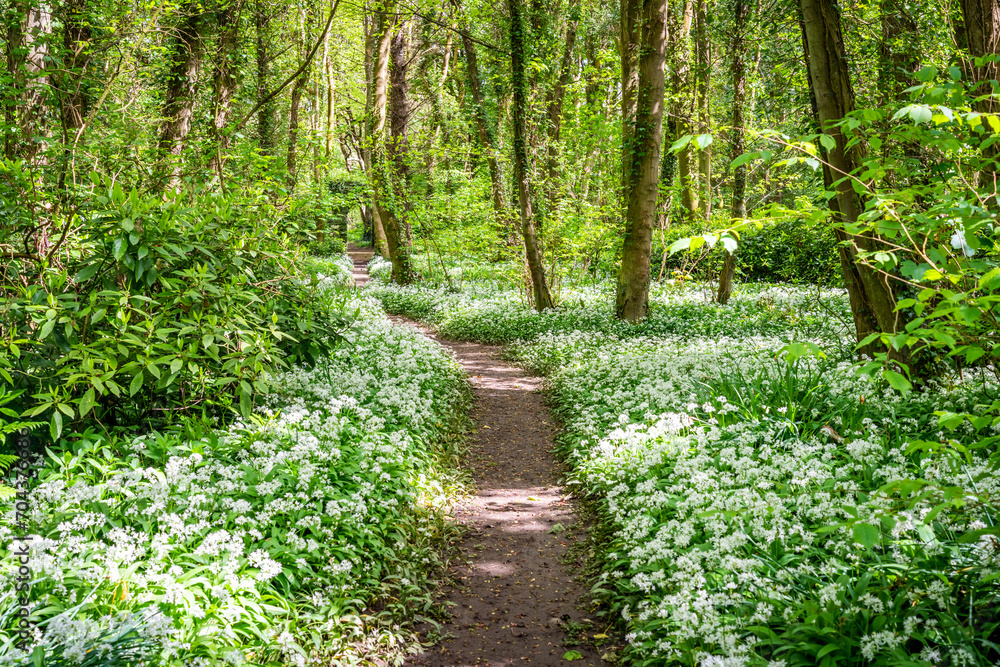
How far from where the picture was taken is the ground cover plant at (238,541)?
290 cm

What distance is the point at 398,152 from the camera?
17.8 meters

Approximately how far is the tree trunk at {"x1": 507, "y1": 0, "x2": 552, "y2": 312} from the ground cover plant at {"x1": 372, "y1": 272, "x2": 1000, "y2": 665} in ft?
17.7

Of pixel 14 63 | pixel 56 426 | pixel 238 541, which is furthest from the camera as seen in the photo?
pixel 14 63

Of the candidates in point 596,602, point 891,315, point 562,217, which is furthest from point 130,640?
point 562,217

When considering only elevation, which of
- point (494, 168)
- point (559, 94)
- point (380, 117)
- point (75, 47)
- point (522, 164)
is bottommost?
point (522, 164)

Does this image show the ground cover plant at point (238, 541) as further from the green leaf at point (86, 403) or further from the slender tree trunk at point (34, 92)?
the slender tree trunk at point (34, 92)

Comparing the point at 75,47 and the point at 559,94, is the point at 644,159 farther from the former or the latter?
the point at 559,94

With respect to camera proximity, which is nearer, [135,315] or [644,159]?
[135,315]

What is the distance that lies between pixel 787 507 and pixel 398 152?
15.9 m

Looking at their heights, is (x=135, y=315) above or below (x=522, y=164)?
below

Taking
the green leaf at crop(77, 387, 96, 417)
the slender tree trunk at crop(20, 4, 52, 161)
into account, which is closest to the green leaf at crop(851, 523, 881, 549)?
the green leaf at crop(77, 387, 96, 417)

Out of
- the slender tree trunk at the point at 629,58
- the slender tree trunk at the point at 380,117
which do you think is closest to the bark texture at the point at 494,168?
the slender tree trunk at the point at 380,117

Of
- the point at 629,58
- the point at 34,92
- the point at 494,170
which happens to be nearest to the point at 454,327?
the point at 494,170

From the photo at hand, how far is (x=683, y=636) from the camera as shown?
3.20 m
